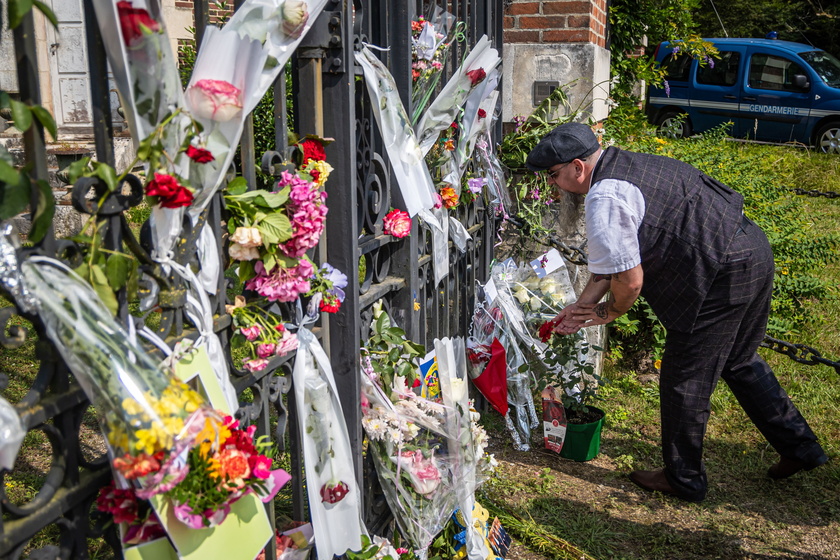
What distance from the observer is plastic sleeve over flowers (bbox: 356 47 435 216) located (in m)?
2.27

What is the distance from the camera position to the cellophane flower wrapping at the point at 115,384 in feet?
3.77

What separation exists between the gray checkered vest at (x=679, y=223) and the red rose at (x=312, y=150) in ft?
4.56

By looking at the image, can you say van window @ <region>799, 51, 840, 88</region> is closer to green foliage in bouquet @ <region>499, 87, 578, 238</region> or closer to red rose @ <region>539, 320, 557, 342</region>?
green foliage in bouquet @ <region>499, 87, 578, 238</region>

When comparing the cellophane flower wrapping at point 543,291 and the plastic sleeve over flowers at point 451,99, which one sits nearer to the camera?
the plastic sleeve over flowers at point 451,99

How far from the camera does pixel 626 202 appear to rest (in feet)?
9.57

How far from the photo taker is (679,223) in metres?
3.02

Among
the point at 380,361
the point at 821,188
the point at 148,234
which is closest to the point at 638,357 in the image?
the point at 380,361

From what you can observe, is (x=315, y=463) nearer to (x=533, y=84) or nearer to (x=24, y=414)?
(x=24, y=414)

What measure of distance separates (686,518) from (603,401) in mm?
1127

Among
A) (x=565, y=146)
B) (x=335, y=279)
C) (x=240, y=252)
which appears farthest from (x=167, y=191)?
(x=565, y=146)

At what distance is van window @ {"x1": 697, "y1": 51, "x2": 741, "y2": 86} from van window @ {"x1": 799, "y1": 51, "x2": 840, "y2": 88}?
1.01 metres

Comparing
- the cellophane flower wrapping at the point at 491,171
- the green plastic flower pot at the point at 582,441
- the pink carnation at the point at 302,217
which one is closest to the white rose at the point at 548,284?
the cellophane flower wrapping at the point at 491,171

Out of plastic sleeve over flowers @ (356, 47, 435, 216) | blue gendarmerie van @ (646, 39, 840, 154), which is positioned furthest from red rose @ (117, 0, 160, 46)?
blue gendarmerie van @ (646, 39, 840, 154)

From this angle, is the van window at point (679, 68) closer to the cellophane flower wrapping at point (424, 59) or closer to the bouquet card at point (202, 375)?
the cellophane flower wrapping at point (424, 59)
